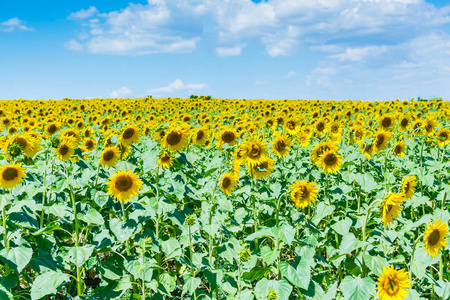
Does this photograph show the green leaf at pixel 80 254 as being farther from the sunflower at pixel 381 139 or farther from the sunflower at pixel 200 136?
the sunflower at pixel 381 139

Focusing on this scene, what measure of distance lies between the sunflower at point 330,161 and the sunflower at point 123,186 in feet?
7.49

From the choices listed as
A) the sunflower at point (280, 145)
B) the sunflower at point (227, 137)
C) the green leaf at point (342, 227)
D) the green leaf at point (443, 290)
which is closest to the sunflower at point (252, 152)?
the sunflower at point (280, 145)

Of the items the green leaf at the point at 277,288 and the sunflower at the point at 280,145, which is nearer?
the green leaf at the point at 277,288

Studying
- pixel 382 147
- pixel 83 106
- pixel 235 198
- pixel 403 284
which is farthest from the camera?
pixel 83 106

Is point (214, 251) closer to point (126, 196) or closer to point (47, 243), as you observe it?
point (126, 196)

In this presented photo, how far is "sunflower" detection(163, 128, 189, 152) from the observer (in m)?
4.53

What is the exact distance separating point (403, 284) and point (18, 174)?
3.62 m

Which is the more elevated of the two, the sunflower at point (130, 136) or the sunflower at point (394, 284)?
the sunflower at point (130, 136)

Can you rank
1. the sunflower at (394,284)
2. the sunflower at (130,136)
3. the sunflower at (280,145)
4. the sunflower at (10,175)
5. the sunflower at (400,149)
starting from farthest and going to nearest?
the sunflower at (400,149) < the sunflower at (280,145) < the sunflower at (130,136) < the sunflower at (10,175) < the sunflower at (394,284)

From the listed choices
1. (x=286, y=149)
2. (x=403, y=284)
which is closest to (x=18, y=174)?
(x=286, y=149)

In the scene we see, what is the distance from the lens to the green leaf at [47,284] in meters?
3.07

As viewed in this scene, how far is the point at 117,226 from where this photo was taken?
12.0ft

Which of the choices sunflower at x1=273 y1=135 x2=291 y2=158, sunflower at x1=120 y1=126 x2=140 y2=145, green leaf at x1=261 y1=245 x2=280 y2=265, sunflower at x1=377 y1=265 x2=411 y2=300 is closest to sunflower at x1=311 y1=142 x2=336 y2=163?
sunflower at x1=273 y1=135 x2=291 y2=158

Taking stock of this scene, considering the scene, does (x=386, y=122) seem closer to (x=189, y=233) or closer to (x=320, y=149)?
(x=320, y=149)
